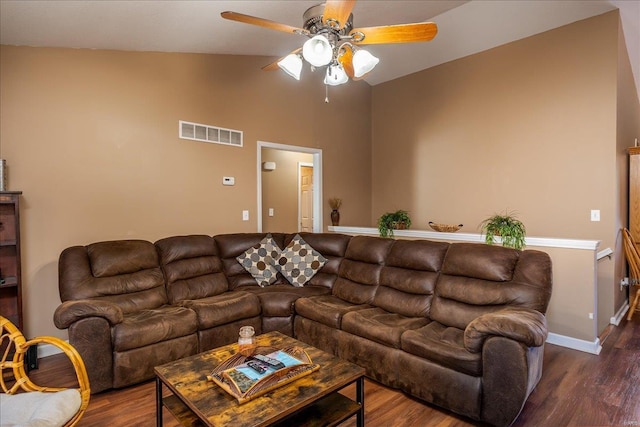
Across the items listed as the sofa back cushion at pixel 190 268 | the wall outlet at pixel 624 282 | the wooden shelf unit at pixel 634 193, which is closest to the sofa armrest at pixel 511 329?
the sofa back cushion at pixel 190 268

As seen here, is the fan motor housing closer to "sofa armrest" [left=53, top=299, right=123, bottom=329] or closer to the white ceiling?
the white ceiling

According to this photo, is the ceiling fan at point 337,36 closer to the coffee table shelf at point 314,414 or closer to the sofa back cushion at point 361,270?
the sofa back cushion at point 361,270

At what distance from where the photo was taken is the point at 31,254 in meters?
3.03

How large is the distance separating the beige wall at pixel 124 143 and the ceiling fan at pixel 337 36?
198 centimetres

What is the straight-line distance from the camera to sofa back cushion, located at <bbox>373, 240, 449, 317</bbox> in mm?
2863

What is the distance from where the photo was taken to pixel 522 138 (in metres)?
4.33

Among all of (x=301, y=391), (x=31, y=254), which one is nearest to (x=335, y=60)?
(x=301, y=391)

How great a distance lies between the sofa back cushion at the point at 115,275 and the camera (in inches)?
110

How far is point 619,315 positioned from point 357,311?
3.39 m

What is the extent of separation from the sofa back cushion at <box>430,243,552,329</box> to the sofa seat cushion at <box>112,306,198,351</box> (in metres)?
1.98

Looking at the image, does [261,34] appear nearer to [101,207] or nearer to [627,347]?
[101,207]

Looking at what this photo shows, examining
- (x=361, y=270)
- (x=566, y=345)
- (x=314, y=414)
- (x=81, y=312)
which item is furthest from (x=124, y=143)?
(x=566, y=345)

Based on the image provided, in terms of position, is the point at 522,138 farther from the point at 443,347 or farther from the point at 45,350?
the point at 45,350

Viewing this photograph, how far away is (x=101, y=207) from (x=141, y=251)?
0.65 metres
